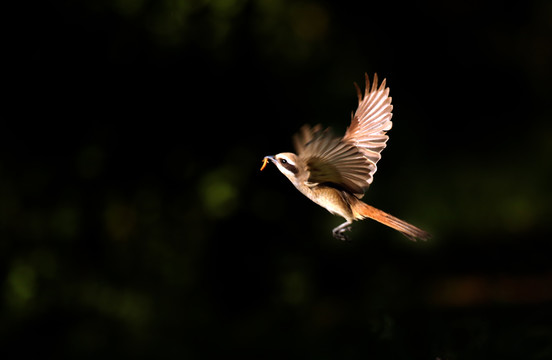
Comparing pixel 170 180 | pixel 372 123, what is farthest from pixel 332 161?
pixel 170 180

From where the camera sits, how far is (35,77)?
20.8 ft

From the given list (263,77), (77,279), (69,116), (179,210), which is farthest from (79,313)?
(263,77)

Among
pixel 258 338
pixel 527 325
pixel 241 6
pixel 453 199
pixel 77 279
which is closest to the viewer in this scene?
pixel 527 325

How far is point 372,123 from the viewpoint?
4.38 feet

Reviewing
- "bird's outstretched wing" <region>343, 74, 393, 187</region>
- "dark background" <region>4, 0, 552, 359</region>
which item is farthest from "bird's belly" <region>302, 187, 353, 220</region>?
"dark background" <region>4, 0, 552, 359</region>

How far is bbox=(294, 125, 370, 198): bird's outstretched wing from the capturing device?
108 centimetres

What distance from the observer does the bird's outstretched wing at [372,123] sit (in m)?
1.28

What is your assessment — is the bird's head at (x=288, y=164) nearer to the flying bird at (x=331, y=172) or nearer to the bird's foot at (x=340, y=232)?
the flying bird at (x=331, y=172)

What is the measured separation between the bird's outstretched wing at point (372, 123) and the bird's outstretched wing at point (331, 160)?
0.44ft

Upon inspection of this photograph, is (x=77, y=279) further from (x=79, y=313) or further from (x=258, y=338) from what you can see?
(x=258, y=338)

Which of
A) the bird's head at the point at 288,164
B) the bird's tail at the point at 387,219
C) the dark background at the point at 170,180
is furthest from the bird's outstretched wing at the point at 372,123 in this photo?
the dark background at the point at 170,180

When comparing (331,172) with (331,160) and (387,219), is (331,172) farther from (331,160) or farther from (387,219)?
(387,219)

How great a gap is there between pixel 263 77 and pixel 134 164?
1355 millimetres

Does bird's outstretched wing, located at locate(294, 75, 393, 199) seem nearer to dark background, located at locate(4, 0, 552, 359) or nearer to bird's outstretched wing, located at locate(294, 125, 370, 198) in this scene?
bird's outstretched wing, located at locate(294, 125, 370, 198)
